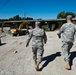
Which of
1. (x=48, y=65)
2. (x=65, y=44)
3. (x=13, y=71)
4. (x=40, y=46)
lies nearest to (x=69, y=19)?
(x=65, y=44)

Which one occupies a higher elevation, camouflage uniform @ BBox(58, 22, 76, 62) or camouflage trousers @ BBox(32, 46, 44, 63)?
camouflage uniform @ BBox(58, 22, 76, 62)

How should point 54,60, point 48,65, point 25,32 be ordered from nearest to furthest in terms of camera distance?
1. point 48,65
2. point 54,60
3. point 25,32

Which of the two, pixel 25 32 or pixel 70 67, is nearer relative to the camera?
pixel 70 67

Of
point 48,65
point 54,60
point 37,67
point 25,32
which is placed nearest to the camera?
point 37,67

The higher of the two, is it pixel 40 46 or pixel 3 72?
pixel 40 46

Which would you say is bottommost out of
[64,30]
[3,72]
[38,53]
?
[3,72]

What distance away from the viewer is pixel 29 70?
722cm

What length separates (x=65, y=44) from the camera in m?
7.25

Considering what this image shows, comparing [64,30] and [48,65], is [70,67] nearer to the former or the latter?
[48,65]

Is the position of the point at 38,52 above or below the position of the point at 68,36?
below

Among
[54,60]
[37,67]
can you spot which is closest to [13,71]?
[37,67]

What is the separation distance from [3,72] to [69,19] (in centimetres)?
334

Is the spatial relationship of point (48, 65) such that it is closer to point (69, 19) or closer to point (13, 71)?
point (13, 71)

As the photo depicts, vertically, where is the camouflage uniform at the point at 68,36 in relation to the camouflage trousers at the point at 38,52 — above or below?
above
